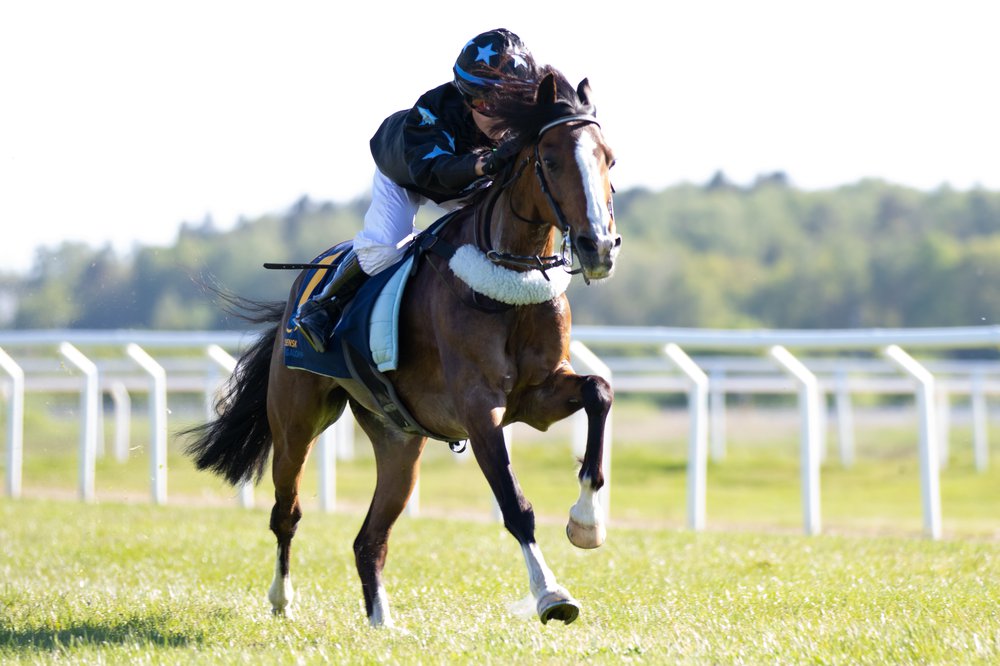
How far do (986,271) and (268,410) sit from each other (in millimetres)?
54639

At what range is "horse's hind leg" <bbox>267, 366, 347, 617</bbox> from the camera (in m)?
6.47

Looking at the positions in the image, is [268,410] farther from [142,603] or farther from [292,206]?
[292,206]

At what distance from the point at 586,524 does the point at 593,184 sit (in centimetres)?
121

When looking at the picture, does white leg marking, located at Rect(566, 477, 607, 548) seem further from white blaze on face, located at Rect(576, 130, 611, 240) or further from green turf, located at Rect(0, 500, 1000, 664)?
white blaze on face, located at Rect(576, 130, 611, 240)

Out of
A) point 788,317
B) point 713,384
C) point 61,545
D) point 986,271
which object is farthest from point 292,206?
point 61,545

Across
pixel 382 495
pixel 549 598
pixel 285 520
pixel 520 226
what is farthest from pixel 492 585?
pixel 520 226

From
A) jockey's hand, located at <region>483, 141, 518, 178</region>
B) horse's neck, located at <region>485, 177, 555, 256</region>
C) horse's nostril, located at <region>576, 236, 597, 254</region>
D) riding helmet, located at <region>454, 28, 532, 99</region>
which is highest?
riding helmet, located at <region>454, 28, 532, 99</region>

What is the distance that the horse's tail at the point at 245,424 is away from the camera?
23.3 ft

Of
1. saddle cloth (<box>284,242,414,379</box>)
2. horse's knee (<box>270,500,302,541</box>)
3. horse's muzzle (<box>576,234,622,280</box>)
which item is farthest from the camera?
horse's knee (<box>270,500,302,541</box>)

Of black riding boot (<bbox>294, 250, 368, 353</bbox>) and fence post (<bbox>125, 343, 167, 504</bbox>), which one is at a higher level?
black riding boot (<bbox>294, 250, 368, 353</bbox>)

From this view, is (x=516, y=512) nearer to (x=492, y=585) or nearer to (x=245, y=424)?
(x=492, y=585)

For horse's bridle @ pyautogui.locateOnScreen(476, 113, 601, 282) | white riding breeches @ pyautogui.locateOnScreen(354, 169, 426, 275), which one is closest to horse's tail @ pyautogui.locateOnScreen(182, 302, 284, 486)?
white riding breeches @ pyautogui.locateOnScreen(354, 169, 426, 275)

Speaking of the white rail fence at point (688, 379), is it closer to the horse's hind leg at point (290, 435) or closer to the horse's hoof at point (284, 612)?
the horse's hind leg at point (290, 435)

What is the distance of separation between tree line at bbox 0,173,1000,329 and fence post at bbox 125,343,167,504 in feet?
88.8
